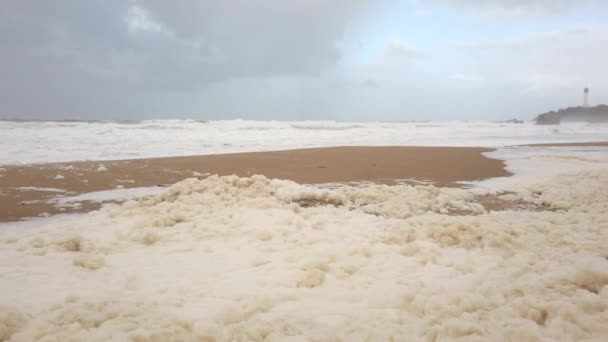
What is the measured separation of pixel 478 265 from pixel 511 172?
253 inches

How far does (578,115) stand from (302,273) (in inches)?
2653

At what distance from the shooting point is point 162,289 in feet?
8.79

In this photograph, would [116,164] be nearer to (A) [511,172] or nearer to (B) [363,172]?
(B) [363,172]

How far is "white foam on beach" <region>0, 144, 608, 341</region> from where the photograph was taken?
82.3 inches

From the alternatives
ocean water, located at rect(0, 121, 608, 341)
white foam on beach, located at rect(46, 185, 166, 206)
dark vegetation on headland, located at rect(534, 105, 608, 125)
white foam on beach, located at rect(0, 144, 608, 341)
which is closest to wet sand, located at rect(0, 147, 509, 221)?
white foam on beach, located at rect(46, 185, 166, 206)

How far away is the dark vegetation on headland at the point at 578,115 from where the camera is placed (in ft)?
161

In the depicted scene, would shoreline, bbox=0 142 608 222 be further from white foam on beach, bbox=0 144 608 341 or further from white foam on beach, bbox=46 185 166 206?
A: white foam on beach, bbox=0 144 608 341

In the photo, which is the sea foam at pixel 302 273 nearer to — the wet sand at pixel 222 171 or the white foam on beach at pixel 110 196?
the white foam on beach at pixel 110 196

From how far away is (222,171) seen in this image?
836 cm

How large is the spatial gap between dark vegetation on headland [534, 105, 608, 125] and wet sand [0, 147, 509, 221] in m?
44.9

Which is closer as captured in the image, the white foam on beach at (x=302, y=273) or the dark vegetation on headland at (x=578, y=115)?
the white foam on beach at (x=302, y=273)

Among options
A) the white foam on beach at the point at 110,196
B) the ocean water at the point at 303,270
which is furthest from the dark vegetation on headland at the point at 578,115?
the white foam on beach at the point at 110,196

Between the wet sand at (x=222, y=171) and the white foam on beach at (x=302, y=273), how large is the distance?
1720mm

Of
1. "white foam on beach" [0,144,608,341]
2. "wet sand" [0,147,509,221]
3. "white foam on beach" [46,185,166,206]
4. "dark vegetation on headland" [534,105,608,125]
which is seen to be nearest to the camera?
"white foam on beach" [0,144,608,341]
